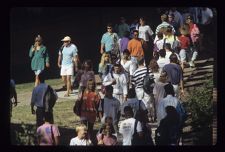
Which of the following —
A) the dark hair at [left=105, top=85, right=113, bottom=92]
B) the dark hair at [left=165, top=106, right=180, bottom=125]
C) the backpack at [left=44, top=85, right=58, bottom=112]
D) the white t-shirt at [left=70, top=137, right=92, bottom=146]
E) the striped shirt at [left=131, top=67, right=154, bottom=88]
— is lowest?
the white t-shirt at [left=70, top=137, right=92, bottom=146]

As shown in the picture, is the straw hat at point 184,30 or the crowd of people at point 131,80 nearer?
the crowd of people at point 131,80

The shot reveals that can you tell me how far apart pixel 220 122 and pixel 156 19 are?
1.81 metres

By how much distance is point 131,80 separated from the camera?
10.3 m

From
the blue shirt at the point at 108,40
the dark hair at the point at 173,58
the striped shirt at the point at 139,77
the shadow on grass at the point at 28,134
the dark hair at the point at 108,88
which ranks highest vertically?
the blue shirt at the point at 108,40

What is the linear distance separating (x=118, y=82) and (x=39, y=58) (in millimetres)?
1237

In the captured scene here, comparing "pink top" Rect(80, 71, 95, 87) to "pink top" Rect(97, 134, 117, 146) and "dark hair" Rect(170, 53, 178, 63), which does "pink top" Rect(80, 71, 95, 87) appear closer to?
"pink top" Rect(97, 134, 117, 146)

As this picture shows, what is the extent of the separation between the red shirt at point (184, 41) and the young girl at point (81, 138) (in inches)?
75.4

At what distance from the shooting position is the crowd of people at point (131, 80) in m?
10.2

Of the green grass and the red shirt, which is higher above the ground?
the red shirt

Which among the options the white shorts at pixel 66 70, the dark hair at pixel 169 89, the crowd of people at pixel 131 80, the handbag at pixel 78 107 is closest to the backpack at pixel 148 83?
the crowd of people at pixel 131 80

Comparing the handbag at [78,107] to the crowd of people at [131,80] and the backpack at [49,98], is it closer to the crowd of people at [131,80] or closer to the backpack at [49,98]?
the crowd of people at [131,80]

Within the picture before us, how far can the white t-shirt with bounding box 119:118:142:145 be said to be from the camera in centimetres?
1021

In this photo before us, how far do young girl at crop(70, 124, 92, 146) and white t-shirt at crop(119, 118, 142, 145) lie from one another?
51 cm

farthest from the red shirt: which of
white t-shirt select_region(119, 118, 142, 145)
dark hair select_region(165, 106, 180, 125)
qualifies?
white t-shirt select_region(119, 118, 142, 145)
